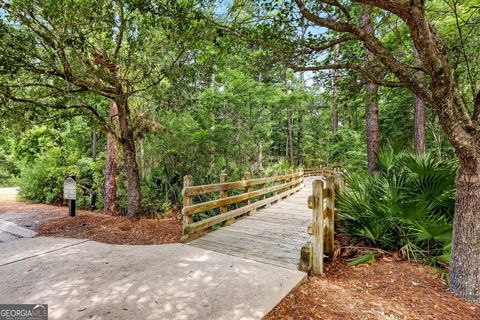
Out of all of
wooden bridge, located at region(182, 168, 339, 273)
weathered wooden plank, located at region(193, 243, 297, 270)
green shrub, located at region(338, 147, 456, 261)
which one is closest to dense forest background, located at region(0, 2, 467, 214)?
green shrub, located at region(338, 147, 456, 261)

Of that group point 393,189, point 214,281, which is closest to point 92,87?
point 214,281

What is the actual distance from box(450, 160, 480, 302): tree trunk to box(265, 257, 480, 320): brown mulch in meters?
0.17

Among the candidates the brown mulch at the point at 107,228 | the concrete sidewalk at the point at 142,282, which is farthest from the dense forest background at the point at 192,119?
the concrete sidewalk at the point at 142,282

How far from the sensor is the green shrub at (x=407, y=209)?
3.93 meters

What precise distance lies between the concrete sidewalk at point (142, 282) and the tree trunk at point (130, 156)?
241 cm

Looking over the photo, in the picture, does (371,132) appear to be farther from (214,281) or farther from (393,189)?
(214,281)

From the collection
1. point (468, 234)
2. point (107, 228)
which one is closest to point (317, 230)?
point (468, 234)

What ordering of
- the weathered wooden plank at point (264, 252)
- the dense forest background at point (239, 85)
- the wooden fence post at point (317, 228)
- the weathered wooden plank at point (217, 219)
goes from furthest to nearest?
the weathered wooden plank at point (217, 219) → the weathered wooden plank at point (264, 252) → the wooden fence post at point (317, 228) → the dense forest background at point (239, 85)

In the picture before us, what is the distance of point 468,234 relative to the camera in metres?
2.93

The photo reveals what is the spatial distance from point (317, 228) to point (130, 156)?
5.07 meters

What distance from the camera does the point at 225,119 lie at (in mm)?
11164

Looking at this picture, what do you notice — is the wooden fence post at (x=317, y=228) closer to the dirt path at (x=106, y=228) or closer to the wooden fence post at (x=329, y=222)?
the wooden fence post at (x=329, y=222)

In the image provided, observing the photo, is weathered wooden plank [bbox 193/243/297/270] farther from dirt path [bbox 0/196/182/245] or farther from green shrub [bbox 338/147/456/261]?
green shrub [bbox 338/147/456/261]

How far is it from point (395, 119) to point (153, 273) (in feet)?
49.7
